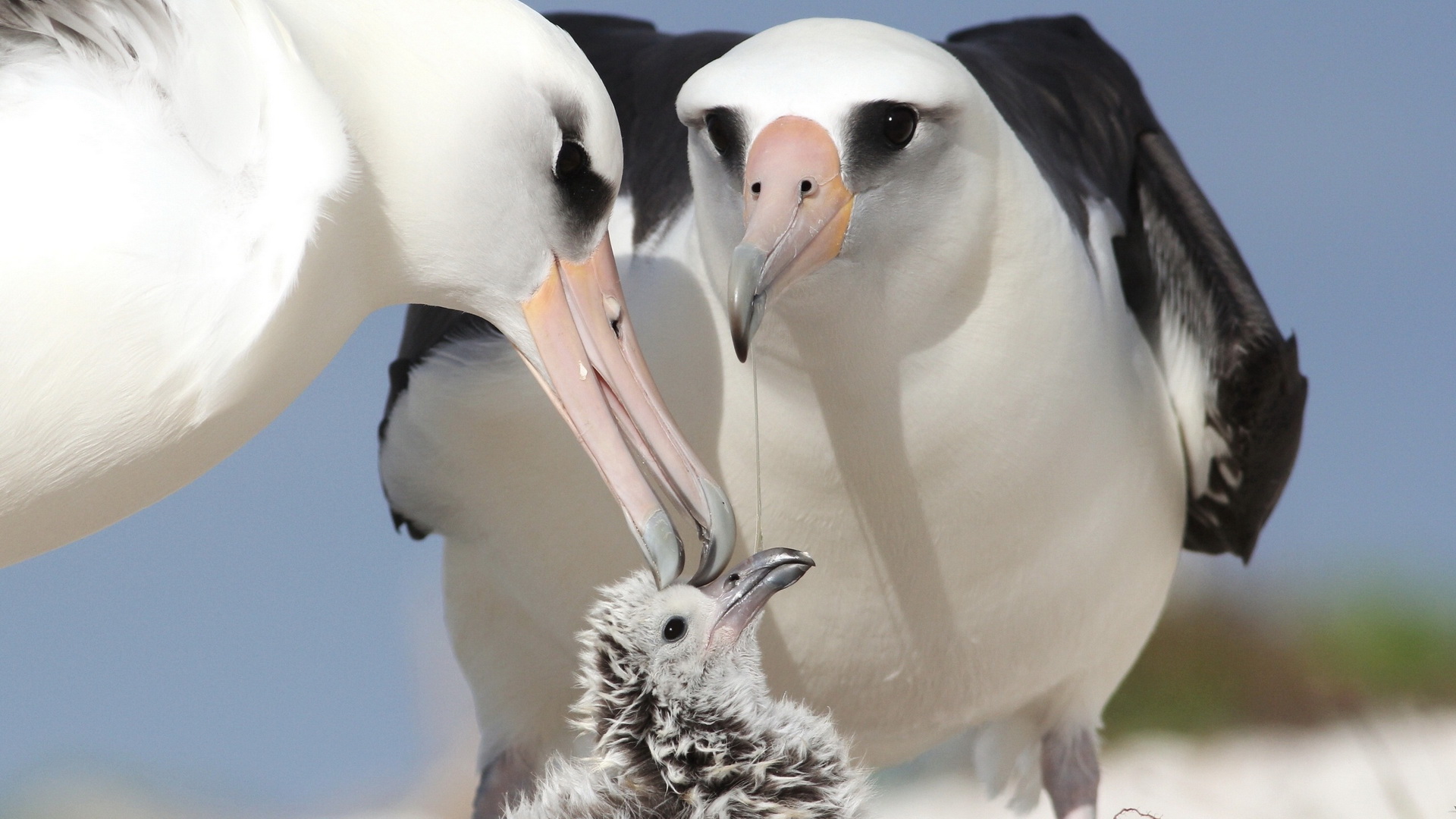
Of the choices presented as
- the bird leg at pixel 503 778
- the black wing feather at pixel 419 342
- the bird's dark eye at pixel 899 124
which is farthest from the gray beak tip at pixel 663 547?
the bird leg at pixel 503 778

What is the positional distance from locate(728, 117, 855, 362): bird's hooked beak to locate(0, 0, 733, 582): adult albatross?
0.29 m

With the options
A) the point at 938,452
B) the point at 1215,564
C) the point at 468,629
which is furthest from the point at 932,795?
the point at 938,452

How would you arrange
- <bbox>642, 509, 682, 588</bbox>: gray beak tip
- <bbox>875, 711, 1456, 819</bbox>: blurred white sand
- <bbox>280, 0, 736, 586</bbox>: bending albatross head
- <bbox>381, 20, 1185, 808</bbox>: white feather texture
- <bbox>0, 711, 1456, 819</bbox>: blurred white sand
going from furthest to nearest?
<bbox>0, 711, 1456, 819</bbox>: blurred white sand
<bbox>875, 711, 1456, 819</bbox>: blurred white sand
<bbox>381, 20, 1185, 808</bbox>: white feather texture
<bbox>642, 509, 682, 588</bbox>: gray beak tip
<bbox>280, 0, 736, 586</bbox>: bending albatross head

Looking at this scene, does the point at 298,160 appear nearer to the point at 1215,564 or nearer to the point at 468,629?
the point at 468,629

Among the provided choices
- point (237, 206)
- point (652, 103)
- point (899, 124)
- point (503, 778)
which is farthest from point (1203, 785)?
point (237, 206)

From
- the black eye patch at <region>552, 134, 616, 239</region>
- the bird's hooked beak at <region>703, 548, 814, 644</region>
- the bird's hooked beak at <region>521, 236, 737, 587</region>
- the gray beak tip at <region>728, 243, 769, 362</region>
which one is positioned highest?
the black eye patch at <region>552, 134, 616, 239</region>

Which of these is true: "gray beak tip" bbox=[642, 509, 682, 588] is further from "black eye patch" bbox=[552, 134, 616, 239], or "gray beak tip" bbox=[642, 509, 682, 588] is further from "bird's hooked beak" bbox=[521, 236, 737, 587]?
"black eye patch" bbox=[552, 134, 616, 239]

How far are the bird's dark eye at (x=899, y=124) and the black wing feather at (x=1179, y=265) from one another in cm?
71

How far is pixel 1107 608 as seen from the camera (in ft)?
13.9

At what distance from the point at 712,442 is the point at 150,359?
1.50 m

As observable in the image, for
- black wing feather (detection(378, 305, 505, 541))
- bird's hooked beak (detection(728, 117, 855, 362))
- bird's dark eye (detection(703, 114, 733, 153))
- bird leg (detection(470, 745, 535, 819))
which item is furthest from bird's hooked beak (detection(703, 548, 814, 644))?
bird leg (detection(470, 745, 535, 819))

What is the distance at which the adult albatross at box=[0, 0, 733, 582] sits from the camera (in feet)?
8.34

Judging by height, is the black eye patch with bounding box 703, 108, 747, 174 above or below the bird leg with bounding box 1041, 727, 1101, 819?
above

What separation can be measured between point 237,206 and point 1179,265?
2.43 m
